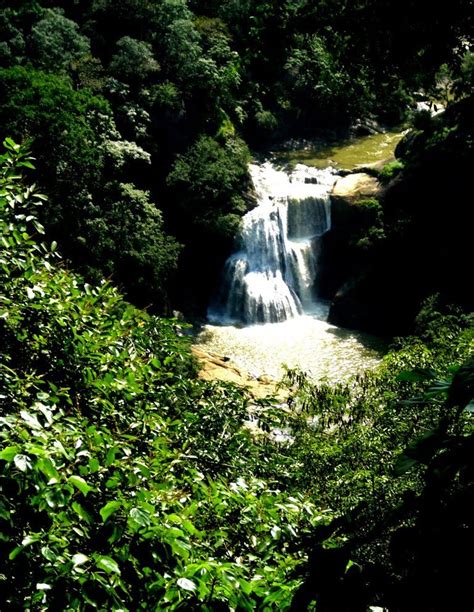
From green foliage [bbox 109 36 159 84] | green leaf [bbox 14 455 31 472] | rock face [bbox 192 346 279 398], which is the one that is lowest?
rock face [bbox 192 346 279 398]

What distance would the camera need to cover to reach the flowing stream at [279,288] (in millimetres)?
21594

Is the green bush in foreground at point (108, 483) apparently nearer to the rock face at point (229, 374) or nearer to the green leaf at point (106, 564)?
the green leaf at point (106, 564)

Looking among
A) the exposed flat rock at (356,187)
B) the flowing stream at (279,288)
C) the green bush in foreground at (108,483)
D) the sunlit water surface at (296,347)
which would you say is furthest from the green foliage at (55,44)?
the green bush in foreground at (108,483)

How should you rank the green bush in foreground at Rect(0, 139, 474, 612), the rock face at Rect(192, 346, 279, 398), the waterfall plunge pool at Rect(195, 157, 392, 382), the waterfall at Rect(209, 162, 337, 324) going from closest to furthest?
the green bush in foreground at Rect(0, 139, 474, 612) → the rock face at Rect(192, 346, 279, 398) → the waterfall plunge pool at Rect(195, 157, 392, 382) → the waterfall at Rect(209, 162, 337, 324)

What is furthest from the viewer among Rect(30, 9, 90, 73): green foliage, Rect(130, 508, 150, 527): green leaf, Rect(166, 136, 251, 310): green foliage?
Rect(166, 136, 251, 310): green foliage

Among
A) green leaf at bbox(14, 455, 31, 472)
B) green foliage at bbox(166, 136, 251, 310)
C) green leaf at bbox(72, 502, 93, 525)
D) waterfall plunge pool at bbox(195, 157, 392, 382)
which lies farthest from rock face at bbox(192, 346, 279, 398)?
green leaf at bbox(14, 455, 31, 472)

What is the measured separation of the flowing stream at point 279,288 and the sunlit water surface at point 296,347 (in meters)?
0.04

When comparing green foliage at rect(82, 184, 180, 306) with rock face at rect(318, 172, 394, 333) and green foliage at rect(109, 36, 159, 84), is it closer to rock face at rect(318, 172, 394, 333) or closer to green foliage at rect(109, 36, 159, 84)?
green foliage at rect(109, 36, 159, 84)

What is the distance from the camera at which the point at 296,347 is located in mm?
21391

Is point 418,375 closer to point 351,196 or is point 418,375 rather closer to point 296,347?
point 296,347

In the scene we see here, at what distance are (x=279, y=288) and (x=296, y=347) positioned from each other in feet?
13.6

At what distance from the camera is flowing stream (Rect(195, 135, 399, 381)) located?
70.8 ft

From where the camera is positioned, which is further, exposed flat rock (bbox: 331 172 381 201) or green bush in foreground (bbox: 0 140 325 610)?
exposed flat rock (bbox: 331 172 381 201)

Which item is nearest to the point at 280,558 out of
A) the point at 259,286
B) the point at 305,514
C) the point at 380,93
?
the point at 305,514
